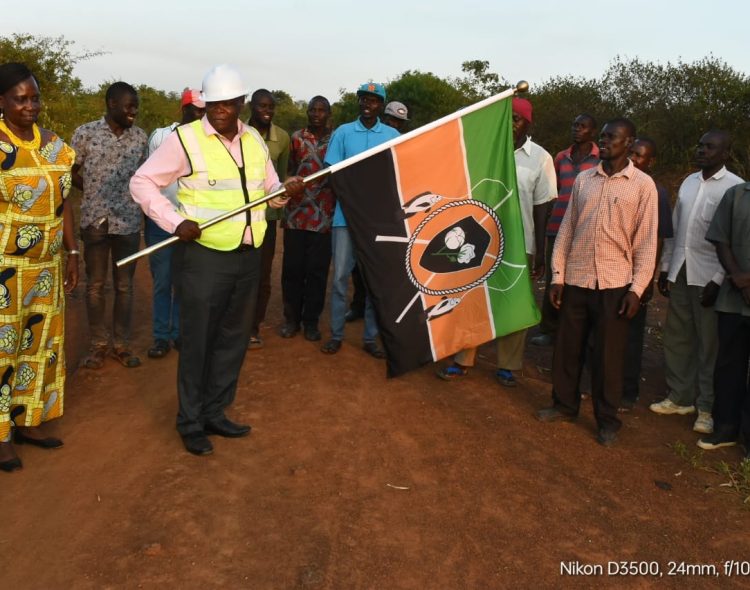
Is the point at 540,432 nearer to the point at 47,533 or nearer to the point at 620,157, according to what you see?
the point at 620,157

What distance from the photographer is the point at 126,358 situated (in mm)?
5754

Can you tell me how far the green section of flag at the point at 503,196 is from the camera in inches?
200

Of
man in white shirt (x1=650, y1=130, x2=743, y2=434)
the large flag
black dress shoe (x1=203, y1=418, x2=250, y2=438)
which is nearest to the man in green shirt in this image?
the large flag

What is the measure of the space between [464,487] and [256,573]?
1.34 metres

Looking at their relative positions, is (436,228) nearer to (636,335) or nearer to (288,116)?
(636,335)

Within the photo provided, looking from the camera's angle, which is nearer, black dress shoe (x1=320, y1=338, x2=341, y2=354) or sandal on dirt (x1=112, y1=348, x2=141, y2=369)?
sandal on dirt (x1=112, y1=348, x2=141, y2=369)

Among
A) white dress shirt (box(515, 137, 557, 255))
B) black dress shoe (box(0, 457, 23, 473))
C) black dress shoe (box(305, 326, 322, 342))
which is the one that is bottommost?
black dress shoe (box(0, 457, 23, 473))

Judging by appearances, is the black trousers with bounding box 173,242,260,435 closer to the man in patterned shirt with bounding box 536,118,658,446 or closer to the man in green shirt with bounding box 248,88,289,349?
the man in green shirt with bounding box 248,88,289,349

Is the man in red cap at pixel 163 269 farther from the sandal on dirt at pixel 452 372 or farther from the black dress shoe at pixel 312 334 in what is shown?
the sandal on dirt at pixel 452 372

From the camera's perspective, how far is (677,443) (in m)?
4.75

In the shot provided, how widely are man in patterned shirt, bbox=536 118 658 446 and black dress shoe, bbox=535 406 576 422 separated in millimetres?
183

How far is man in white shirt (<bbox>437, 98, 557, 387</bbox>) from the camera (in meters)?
5.70

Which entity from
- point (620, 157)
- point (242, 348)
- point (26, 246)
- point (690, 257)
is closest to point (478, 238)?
point (620, 157)

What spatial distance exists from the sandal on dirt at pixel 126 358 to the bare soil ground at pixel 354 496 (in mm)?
156
